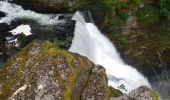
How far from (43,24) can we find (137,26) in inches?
163

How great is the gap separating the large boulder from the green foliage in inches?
383

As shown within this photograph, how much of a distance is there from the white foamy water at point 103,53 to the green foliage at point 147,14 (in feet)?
6.09

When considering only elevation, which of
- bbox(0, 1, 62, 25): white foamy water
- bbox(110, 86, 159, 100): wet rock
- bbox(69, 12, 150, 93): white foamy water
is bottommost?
bbox(69, 12, 150, 93): white foamy water

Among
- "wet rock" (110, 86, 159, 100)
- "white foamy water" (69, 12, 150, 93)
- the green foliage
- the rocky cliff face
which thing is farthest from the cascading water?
the rocky cliff face

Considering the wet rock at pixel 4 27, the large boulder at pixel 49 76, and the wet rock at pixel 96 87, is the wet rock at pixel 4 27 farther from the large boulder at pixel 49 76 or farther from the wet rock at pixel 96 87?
the wet rock at pixel 96 87

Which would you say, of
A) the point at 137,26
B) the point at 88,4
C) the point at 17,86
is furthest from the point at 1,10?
the point at 17,86

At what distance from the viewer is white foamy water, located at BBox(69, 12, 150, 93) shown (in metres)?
13.1

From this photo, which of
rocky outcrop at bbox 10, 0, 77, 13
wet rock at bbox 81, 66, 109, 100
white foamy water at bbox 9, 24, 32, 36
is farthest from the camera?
rocky outcrop at bbox 10, 0, 77, 13

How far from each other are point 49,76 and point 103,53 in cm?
857

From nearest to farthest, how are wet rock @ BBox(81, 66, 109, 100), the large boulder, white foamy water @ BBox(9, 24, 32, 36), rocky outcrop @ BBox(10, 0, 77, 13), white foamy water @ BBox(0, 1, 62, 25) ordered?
the large boulder < wet rock @ BBox(81, 66, 109, 100) < white foamy water @ BBox(9, 24, 32, 36) < white foamy water @ BBox(0, 1, 62, 25) < rocky outcrop @ BBox(10, 0, 77, 13)

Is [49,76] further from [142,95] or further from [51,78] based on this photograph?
[142,95]

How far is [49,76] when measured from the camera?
6.05 meters

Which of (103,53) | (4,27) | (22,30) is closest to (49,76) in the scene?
(22,30)

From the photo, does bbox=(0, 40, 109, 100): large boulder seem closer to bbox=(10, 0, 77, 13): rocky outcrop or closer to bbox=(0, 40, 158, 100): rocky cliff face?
bbox=(0, 40, 158, 100): rocky cliff face
